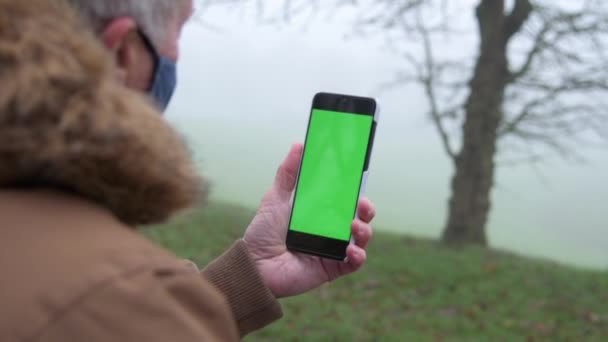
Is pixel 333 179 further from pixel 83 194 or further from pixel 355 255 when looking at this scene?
pixel 83 194

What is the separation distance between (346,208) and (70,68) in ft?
3.80

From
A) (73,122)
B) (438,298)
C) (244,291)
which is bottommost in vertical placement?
(438,298)

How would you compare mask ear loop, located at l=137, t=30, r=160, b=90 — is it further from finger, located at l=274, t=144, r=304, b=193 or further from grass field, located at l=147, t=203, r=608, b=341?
grass field, located at l=147, t=203, r=608, b=341

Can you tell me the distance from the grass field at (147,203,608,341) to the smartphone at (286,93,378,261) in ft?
9.05

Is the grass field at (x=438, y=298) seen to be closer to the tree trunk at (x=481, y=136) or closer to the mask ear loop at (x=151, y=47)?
the tree trunk at (x=481, y=136)

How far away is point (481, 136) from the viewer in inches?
330

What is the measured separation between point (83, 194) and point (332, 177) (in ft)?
3.58

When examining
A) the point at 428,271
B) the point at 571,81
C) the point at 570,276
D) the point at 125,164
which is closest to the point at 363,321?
the point at 428,271

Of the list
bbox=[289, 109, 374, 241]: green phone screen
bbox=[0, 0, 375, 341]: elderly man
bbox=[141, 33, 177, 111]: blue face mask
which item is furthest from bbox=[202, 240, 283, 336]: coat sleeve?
bbox=[0, 0, 375, 341]: elderly man

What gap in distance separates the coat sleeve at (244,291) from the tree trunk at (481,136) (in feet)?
22.5

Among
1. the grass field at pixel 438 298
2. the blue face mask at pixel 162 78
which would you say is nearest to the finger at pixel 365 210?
the blue face mask at pixel 162 78

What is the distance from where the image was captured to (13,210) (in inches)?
37.0

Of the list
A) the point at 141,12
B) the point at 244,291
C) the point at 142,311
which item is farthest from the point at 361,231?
the point at 142,311

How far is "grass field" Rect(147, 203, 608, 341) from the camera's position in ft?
17.8
